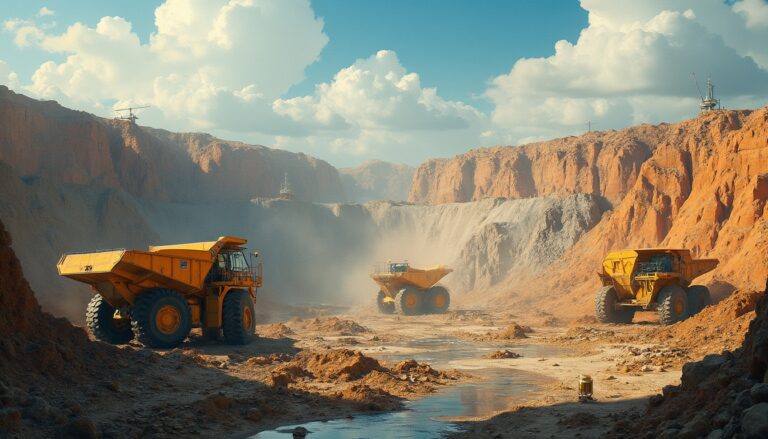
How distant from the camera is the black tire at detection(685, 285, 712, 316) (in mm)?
29859

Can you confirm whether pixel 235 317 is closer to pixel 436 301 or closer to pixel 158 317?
pixel 158 317

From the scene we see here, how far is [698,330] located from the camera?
75.1 feet

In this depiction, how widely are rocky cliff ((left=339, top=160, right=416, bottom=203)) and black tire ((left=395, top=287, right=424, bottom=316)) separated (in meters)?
129

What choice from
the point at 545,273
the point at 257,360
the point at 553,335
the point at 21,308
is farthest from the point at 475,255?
the point at 21,308

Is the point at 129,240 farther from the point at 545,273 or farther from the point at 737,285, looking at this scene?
the point at 737,285

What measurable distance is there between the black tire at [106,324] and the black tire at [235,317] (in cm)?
270

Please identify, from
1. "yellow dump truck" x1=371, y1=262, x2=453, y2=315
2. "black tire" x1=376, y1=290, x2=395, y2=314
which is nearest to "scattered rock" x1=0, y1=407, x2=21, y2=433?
"yellow dump truck" x1=371, y1=262, x2=453, y2=315

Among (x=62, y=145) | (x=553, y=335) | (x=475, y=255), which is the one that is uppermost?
(x=62, y=145)

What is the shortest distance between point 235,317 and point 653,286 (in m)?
17.0

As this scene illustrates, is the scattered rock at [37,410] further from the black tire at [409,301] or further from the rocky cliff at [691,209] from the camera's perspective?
the black tire at [409,301]

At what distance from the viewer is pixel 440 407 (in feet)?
45.7

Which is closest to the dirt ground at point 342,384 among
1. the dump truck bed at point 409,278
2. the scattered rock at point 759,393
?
the scattered rock at point 759,393

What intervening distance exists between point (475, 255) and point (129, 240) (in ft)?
88.0

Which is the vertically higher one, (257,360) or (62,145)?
(62,145)
